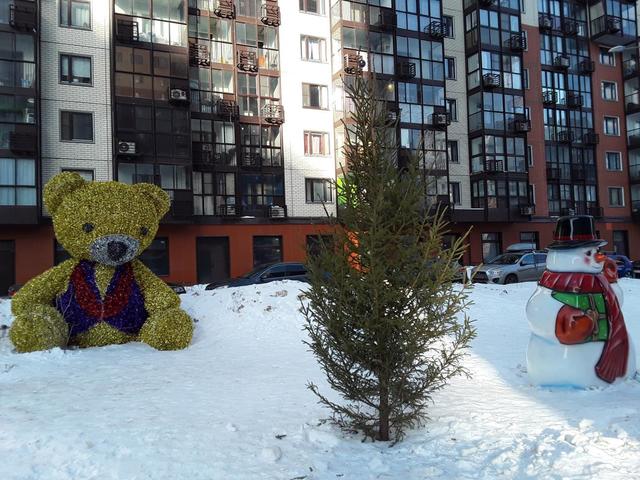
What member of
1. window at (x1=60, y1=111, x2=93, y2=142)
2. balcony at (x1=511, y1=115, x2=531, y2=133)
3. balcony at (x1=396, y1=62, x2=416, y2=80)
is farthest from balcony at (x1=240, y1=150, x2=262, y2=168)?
balcony at (x1=511, y1=115, x2=531, y2=133)

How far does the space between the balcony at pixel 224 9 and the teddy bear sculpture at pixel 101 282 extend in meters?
20.5

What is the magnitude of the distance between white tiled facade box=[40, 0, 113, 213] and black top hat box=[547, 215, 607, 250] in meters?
21.4

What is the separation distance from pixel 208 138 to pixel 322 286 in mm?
23527

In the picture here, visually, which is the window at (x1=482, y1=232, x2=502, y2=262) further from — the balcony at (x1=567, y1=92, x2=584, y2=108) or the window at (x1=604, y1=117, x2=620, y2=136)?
the window at (x1=604, y1=117, x2=620, y2=136)

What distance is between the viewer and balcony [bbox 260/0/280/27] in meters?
27.5

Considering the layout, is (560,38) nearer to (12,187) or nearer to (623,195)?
(623,195)

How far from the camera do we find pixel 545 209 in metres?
34.6

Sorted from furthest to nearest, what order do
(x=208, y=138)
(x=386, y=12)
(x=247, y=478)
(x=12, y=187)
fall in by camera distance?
(x=386, y=12), (x=208, y=138), (x=12, y=187), (x=247, y=478)

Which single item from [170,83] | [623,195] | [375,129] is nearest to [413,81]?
[170,83]

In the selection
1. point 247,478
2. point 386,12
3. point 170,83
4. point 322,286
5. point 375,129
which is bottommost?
point 247,478

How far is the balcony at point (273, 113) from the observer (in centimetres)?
2712

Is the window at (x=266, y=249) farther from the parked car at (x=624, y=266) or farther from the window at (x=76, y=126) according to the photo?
the parked car at (x=624, y=266)

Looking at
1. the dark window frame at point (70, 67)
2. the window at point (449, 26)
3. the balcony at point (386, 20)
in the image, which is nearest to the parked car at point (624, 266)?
the balcony at point (386, 20)

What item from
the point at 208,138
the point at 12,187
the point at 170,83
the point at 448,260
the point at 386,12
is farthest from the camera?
the point at 386,12
